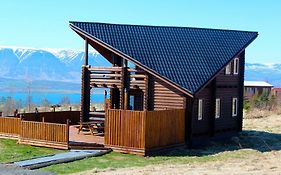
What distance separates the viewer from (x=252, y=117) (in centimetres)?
4466

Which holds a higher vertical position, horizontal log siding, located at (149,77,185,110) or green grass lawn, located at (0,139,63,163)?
horizontal log siding, located at (149,77,185,110)

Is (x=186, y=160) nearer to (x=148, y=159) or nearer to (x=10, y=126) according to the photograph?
(x=148, y=159)

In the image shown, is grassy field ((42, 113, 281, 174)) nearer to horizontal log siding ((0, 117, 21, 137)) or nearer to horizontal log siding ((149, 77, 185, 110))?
horizontal log siding ((149, 77, 185, 110))

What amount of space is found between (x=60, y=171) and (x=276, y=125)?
23.2 metres

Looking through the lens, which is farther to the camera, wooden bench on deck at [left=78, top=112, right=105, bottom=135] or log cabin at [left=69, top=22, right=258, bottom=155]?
wooden bench on deck at [left=78, top=112, right=105, bottom=135]

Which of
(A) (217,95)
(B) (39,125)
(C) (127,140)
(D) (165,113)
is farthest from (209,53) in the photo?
(B) (39,125)

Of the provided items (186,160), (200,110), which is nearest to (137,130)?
(186,160)

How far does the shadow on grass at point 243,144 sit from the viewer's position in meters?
23.9

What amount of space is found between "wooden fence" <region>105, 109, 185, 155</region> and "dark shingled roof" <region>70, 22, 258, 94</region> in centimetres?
254

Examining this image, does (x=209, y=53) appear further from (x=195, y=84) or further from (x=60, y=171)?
(x=60, y=171)

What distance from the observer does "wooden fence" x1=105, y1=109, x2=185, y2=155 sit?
22.4 metres

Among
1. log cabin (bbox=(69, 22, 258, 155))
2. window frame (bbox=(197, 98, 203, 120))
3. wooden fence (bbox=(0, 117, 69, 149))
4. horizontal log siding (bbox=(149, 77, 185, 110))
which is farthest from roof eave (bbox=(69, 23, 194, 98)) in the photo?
wooden fence (bbox=(0, 117, 69, 149))

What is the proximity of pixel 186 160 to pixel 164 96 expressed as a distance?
203 inches

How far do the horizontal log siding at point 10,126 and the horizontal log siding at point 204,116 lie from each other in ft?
29.2
